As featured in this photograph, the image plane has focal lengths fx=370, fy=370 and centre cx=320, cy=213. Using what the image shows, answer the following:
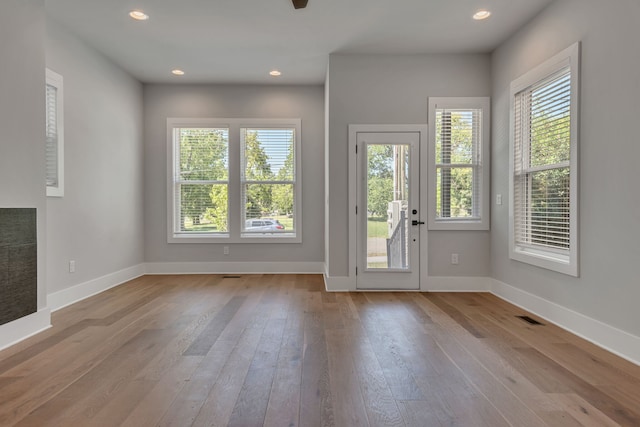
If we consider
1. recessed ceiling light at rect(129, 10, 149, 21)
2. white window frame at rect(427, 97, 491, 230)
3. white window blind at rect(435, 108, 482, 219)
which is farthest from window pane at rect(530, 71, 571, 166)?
recessed ceiling light at rect(129, 10, 149, 21)

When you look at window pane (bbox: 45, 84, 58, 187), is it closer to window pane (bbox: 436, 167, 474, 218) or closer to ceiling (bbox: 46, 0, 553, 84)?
ceiling (bbox: 46, 0, 553, 84)

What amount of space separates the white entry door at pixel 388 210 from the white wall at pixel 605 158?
159cm

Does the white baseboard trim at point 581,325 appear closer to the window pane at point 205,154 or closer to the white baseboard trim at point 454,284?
the white baseboard trim at point 454,284

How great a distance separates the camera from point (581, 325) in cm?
312

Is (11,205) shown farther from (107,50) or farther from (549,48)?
(549,48)

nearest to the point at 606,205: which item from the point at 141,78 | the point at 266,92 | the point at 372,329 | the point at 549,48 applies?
the point at 549,48

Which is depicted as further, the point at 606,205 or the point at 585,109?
the point at 585,109

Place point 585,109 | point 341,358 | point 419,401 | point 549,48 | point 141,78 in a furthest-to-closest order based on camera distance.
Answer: point 141,78 → point 549,48 → point 585,109 → point 341,358 → point 419,401

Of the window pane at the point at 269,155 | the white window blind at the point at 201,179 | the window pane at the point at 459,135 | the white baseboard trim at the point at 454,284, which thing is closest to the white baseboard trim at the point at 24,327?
the white window blind at the point at 201,179

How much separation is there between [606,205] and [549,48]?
1.68 metres

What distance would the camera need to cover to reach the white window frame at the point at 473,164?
15.5ft

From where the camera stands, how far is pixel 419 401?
6.65 feet

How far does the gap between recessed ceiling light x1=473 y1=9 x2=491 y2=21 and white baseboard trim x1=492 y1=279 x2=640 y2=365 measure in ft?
9.54

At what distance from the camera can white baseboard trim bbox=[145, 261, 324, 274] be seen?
19.5 feet
